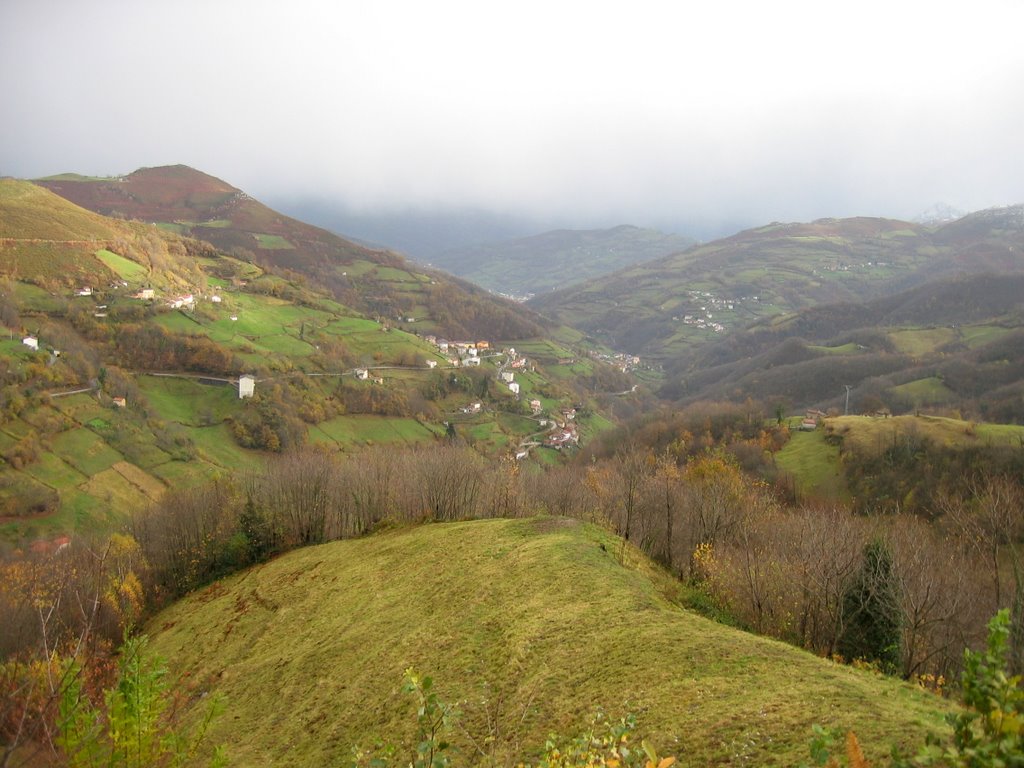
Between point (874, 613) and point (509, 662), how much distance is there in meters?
13.8

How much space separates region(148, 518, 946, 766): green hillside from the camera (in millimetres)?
12641

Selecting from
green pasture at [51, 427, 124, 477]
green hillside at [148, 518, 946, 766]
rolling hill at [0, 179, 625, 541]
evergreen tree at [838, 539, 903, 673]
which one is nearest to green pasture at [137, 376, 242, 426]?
rolling hill at [0, 179, 625, 541]

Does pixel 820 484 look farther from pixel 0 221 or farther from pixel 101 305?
pixel 0 221

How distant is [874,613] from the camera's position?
21422mm

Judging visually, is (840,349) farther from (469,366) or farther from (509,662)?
(509,662)

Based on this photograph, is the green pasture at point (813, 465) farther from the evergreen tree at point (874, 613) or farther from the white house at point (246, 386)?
the white house at point (246, 386)

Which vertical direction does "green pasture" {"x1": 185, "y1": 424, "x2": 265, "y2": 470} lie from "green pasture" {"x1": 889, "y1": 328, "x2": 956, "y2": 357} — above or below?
below

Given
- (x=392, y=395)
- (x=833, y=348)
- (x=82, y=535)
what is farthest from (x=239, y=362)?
(x=833, y=348)

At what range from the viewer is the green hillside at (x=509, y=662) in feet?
41.5

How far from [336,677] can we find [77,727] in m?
14.5

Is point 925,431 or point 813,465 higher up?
Answer: point 925,431

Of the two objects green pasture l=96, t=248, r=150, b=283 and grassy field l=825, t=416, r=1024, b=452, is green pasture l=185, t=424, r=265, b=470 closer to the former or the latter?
green pasture l=96, t=248, r=150, b=283

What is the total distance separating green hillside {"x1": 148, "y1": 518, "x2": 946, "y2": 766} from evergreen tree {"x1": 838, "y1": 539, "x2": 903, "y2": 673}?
6367 mm

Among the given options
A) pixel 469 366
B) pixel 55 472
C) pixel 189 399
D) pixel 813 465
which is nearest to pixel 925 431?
pixel 813 465
